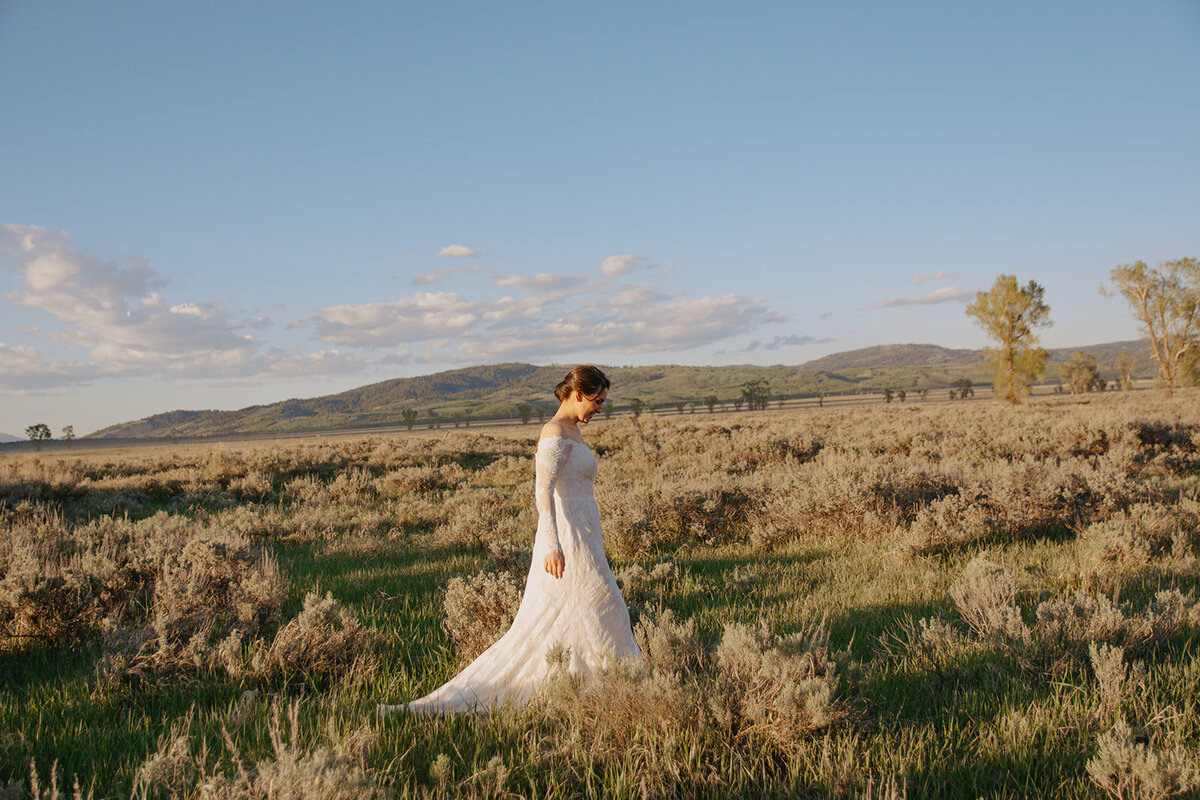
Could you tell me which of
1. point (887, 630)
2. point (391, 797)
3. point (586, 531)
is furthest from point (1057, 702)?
point (391, 797)

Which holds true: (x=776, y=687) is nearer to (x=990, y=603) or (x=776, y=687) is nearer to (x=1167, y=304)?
(x=990, y=603)

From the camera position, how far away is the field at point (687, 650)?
9.37ft

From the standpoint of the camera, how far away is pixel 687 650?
12.0 ft

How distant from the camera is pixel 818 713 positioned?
2.97 m

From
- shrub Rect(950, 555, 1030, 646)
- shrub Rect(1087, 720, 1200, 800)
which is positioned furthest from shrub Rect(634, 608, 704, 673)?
shrub Rect(950, 555, 1030, 646)

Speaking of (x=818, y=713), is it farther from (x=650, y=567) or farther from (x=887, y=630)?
(x=650, y=567)

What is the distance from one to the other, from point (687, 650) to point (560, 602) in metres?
0.90

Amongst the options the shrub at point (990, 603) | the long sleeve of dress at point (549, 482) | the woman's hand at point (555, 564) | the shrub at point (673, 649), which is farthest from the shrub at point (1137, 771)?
the long sleeve of dress at point (549, 482)

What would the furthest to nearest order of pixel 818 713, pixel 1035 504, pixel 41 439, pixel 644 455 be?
1. pixel 41 439
2. pixel 644 455
3. pixel 1035 504
4. pixel 818 713

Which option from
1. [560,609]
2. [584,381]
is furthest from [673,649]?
[584,381]

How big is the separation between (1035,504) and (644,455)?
10.6 metres

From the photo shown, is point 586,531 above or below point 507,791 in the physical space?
above

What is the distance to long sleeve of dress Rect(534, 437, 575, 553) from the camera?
4133 mm

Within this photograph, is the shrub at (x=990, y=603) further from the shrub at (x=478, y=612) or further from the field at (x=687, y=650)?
the shrub at (x=478, y=612)
